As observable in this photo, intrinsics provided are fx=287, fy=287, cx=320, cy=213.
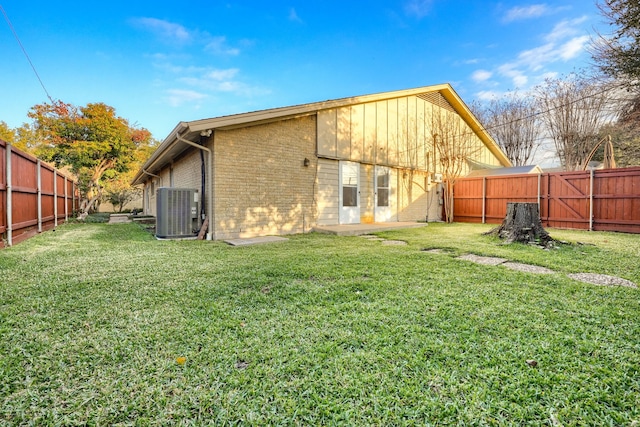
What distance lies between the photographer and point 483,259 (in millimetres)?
4324

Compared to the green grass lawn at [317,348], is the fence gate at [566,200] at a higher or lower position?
higher

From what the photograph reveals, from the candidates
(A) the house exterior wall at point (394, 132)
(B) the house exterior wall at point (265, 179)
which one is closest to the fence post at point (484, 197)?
(A) the house exterior wall at point (394, 132)

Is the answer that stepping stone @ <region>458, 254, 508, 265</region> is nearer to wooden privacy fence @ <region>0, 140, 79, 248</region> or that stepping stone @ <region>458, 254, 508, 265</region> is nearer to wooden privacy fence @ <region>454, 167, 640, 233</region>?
wooden privacy fence @ <region>454, 167, 640, 233</region>

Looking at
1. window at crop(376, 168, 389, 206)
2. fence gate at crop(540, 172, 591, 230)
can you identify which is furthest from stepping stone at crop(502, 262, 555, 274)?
fence gate at crop(540, 172, 591, 230)

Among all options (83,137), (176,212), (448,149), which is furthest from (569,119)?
(83,137)

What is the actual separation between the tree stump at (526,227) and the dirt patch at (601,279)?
2243mm

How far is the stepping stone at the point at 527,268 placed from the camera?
360 cm

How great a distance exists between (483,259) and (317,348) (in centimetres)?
354

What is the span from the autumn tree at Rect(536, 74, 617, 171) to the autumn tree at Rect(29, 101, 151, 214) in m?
22.6

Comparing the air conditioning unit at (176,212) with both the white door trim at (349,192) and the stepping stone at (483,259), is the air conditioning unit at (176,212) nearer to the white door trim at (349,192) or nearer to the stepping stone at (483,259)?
the white door trim at (349,192)

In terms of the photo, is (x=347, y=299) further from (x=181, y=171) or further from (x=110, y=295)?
(x=181, y=171)

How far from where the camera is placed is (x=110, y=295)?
9.08ft

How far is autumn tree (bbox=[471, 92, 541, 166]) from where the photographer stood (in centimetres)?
1864

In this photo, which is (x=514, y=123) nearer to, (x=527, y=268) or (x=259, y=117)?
(x=259, y=117)
